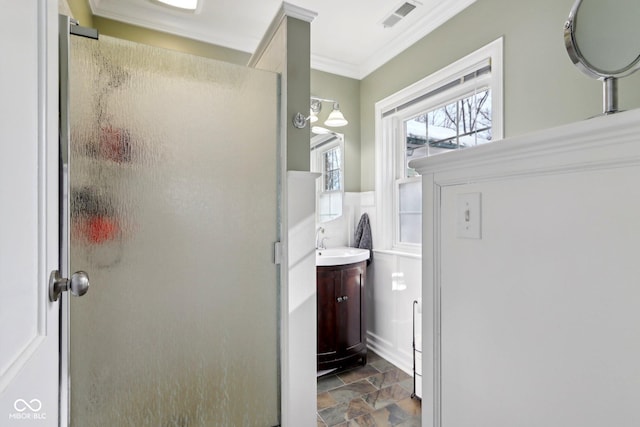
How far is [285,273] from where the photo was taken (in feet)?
4.81

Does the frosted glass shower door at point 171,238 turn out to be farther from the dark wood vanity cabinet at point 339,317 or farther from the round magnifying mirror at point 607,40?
the round magnifying mirror at point 607,40

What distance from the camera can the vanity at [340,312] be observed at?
220 cm

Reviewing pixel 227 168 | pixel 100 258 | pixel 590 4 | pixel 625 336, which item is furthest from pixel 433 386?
pixel 100 258

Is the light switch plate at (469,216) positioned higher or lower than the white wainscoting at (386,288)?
higher

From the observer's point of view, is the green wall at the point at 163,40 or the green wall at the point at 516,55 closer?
the green wall at the point at 516,55

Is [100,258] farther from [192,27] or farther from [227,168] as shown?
[192,27]

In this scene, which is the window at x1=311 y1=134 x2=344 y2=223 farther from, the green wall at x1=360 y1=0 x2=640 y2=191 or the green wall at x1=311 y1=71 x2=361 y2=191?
the green wall at x1=360 y1=0 x2=640 y2=191

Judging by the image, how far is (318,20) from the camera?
220cm
